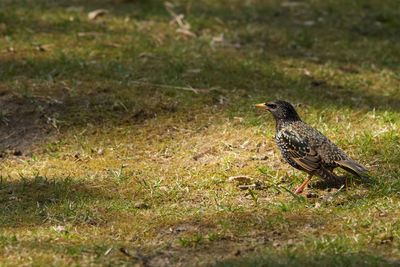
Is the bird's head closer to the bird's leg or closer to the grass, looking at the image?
the grass

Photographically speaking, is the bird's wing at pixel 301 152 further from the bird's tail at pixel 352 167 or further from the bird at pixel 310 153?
the bird's tail at pixel 352 167

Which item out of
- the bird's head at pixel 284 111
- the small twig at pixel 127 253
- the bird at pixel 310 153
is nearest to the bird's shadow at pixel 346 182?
the bird at pixel 310 153

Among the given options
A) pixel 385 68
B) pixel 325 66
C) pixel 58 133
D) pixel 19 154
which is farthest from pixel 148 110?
pixel 385 68

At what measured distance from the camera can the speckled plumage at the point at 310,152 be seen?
5992 mm

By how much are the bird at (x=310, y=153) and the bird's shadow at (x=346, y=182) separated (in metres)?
0.16

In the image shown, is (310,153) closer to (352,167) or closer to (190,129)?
(352,167)

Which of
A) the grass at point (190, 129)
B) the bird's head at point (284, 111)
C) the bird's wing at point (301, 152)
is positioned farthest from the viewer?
the bird's head at point (284, 111)

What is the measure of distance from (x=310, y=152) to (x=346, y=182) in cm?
53

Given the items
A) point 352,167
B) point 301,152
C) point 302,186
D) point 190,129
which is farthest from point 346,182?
point 190,129

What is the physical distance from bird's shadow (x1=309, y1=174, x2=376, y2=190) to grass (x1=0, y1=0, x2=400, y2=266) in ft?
0.07

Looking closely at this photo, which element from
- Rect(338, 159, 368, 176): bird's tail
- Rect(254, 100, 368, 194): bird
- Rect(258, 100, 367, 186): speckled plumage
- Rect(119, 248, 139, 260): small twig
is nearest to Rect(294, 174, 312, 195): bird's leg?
Rect(254, 100, 368, 194): bird

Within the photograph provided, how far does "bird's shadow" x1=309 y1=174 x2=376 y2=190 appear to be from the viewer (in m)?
6.16

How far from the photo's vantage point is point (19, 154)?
7.22 metres

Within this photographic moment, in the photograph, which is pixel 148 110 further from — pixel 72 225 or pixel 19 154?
pixel 72 225
